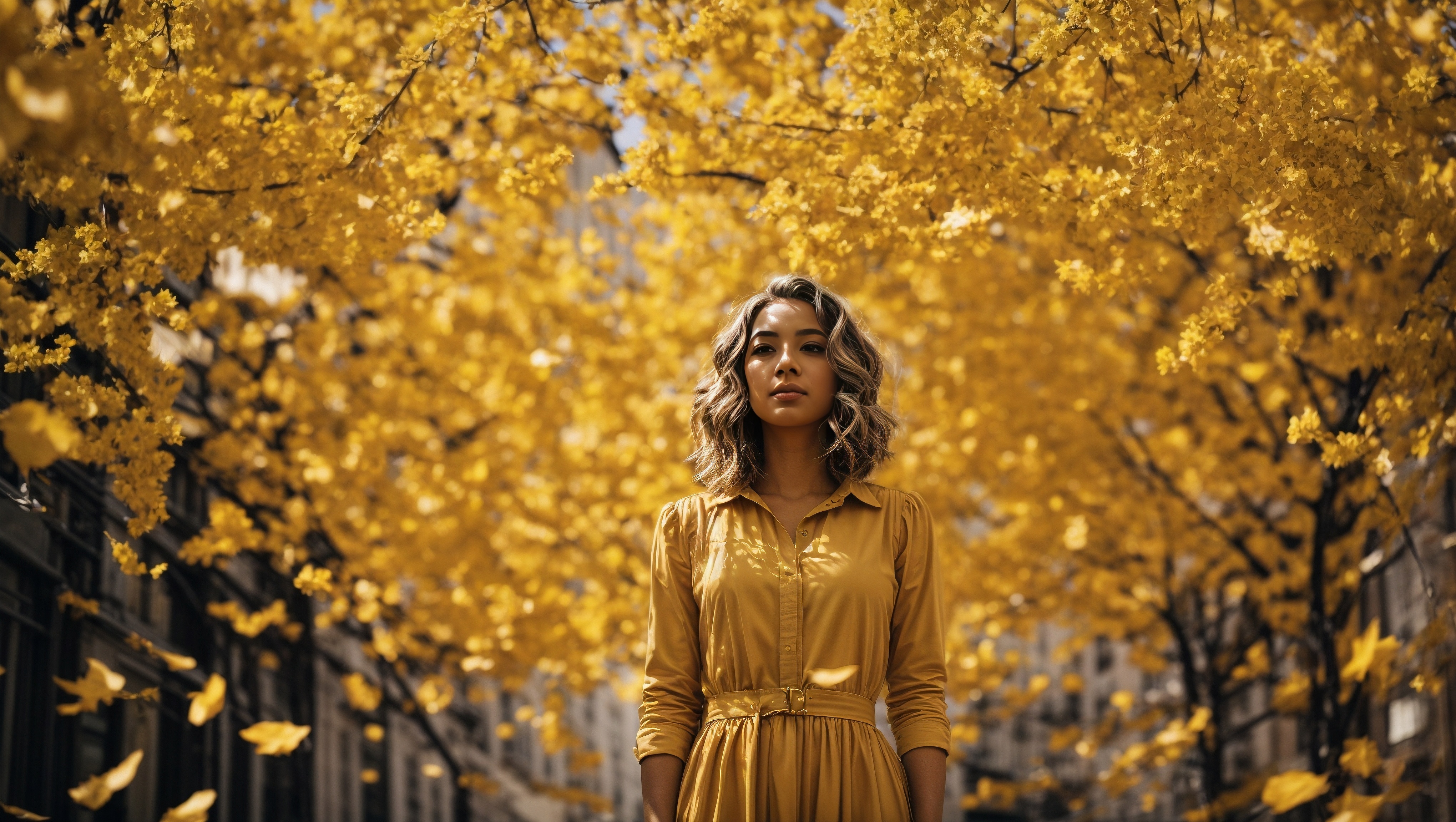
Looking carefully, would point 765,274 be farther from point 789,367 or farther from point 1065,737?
point 789,367

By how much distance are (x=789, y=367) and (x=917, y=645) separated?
797 millimetres

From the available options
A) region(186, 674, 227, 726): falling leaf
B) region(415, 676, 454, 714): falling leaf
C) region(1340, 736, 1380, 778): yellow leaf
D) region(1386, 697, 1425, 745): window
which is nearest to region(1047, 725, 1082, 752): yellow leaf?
region(1386, 697, 1425, 745): window

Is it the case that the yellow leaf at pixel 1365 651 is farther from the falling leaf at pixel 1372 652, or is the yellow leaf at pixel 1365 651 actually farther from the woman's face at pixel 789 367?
the woman's face at pixel 789 367

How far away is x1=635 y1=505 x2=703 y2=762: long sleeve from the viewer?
124 inches

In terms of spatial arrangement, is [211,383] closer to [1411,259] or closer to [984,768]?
[1411,259]

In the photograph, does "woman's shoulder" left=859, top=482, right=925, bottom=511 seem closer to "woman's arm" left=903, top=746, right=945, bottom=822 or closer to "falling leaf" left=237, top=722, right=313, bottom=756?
"woman's arm" left=903, top=746, right=945, bottom=822

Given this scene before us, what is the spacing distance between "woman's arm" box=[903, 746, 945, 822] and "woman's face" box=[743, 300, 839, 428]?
0.91 metres

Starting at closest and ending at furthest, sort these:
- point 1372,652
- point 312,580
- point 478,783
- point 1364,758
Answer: point 1364,758
point 312,580
point 1372,652
point 478,783

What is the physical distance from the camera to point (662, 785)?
3.11 meters

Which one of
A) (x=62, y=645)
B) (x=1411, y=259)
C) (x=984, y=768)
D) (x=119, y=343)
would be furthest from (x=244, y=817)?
(x=984, y=768)

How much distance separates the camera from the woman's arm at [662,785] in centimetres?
309

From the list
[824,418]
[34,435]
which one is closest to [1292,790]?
[824,418]

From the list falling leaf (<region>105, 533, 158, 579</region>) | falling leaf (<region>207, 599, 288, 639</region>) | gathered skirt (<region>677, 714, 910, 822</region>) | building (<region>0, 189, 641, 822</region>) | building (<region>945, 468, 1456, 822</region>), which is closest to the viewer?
gathered skirt (<region>677, 714, 910, 822</region>)

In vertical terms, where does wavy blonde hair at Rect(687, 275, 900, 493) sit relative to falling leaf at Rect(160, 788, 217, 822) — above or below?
above
